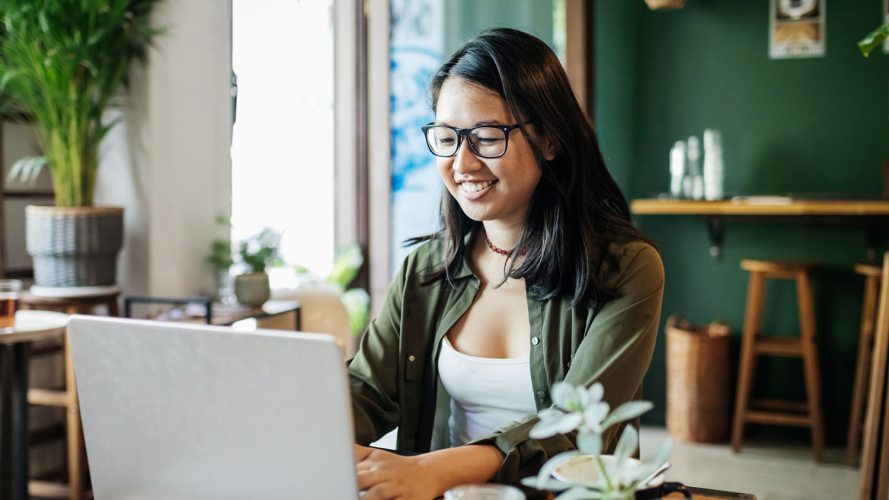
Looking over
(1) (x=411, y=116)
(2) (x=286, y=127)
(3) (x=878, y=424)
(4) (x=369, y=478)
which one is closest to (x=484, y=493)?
(4) (x=369, y=478)

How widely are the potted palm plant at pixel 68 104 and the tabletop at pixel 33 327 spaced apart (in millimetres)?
287

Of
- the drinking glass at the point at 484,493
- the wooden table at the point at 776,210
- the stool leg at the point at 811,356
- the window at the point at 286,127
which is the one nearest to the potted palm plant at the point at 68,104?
the window at the point at 286,127

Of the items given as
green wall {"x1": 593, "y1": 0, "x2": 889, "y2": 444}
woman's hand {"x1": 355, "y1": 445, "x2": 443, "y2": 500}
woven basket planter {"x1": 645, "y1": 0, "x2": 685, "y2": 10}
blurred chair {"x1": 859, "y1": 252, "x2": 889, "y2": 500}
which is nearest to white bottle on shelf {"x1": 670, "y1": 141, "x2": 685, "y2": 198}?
green wall {"x1": 593, "y1": 0, "x2": 889, "y2": 444}

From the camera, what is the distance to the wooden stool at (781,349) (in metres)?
4.02

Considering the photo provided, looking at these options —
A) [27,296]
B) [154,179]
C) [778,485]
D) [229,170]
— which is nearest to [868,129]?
[778,485]

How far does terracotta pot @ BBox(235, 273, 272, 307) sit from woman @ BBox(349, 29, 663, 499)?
1.38m

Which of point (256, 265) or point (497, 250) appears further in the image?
point (256, 265)

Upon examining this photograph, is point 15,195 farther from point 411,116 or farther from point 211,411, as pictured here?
point 211,411

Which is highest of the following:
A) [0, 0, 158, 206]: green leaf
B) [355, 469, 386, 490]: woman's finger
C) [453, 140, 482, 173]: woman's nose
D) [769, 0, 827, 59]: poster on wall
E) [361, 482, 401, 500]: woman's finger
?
[769, 0, 827, 59]: poster on wall

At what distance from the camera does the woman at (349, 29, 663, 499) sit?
1460 millimetres

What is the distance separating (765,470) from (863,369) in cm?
62

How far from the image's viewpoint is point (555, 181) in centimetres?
152

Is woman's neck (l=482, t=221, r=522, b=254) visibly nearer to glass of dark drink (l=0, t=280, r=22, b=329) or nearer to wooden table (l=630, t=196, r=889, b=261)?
glass of dark drink (l=0, t=280, r=22, b=329)

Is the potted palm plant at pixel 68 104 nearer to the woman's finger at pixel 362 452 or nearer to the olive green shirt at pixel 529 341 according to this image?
the olive green shirt at pixel 529 341
